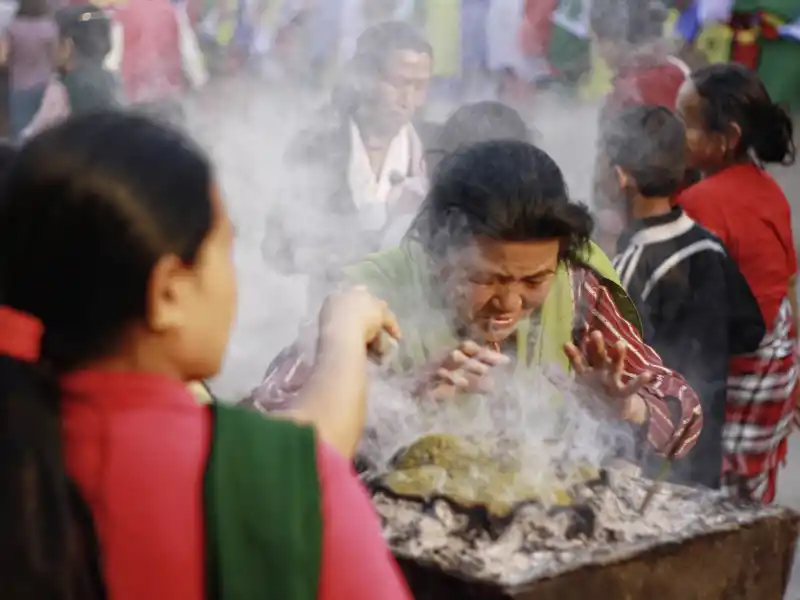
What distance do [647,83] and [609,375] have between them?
1.42m

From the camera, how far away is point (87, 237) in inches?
35.9

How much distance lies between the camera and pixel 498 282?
1925 mm

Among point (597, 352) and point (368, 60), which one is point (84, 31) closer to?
point (368, 60)

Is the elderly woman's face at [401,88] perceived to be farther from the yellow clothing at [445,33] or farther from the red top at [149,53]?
the red top at [149,53]

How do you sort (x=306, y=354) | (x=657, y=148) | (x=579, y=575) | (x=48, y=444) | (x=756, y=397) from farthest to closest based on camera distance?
(x=756, y=397) → (x=657, y=148) → (x=306, y=354) → (x=579, y=575) → (x=48, y=444)

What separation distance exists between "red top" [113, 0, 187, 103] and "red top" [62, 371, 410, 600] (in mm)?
1337

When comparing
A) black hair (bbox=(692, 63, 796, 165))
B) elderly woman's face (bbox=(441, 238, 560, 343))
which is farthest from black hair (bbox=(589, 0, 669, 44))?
elderly woman's face (bbox=(441, 238, 560, 343))

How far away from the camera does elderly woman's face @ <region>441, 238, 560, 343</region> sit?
1.89 m

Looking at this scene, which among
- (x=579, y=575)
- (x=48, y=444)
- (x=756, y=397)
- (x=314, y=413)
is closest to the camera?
(x=48, y=444)

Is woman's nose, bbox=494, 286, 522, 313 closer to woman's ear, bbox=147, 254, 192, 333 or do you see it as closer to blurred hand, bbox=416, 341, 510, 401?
blurred hand, bbox=416, 341, 510, 401

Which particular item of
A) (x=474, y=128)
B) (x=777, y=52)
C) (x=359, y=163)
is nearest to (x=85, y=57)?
(x=359, y=163)

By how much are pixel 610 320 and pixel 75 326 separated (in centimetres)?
141

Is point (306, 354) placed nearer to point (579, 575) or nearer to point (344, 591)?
point (579, 575)

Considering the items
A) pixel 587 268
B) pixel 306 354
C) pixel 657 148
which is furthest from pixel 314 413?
pixel 657 148
